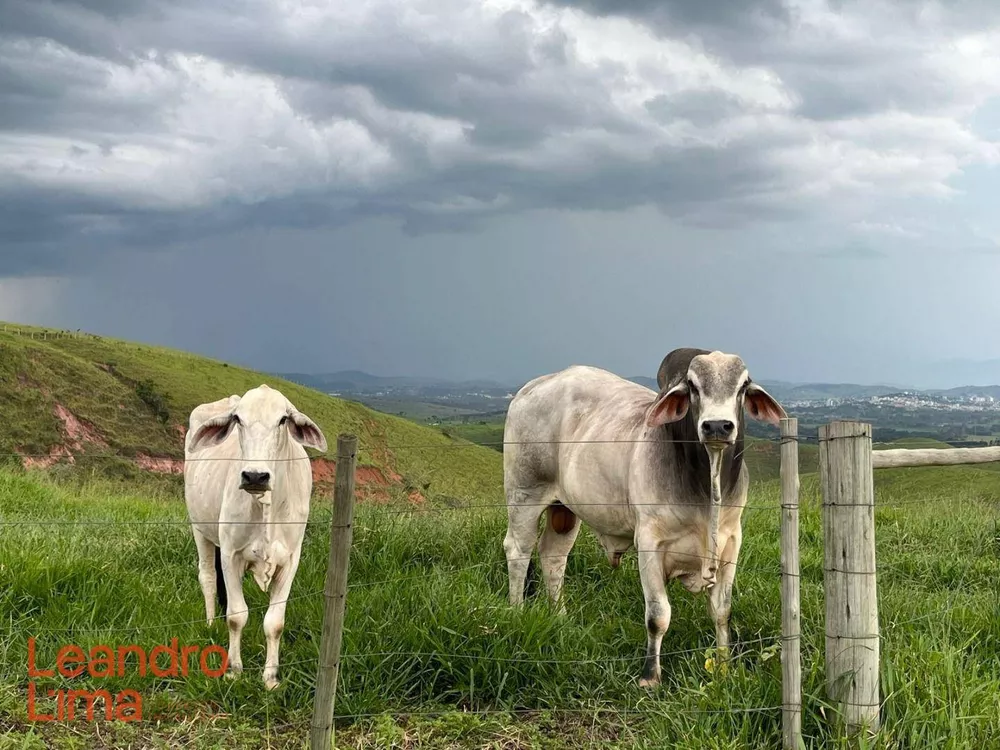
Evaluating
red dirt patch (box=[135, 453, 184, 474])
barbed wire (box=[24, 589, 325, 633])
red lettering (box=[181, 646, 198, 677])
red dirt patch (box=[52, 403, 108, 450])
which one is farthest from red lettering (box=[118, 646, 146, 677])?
red dirt patch (box=[52, 403, 108, 450])

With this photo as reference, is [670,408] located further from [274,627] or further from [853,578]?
[274,627]

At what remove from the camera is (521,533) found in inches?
327

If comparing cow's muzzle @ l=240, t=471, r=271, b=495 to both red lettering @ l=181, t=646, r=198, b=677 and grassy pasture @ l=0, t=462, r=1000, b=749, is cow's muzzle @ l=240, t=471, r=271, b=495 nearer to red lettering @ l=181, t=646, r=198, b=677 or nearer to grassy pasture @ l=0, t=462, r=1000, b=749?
grassy pasture @ l=0, t=462, r=1000, b=749

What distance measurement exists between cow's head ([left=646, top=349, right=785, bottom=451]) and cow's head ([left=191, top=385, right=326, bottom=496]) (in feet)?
8.03

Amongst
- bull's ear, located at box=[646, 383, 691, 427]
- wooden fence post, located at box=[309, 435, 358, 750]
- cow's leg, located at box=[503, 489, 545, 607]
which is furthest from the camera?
cow's leg, located at box=[503, 489, 545, 607]

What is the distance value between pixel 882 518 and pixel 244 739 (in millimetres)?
8507

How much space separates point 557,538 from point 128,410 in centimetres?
4640

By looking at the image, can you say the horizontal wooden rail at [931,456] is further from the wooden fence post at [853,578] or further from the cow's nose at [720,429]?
the cow's nose at [720,429]

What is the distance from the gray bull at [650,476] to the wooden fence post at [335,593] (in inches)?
93.3

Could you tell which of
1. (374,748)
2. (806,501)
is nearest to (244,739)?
(374,748)

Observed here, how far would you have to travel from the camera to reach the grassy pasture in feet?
17.2

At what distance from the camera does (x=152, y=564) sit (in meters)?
8.53

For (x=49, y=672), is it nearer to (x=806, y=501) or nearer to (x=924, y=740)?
(x=924, y=740)

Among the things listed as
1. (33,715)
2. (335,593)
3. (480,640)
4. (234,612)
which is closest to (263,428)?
(234,612)
